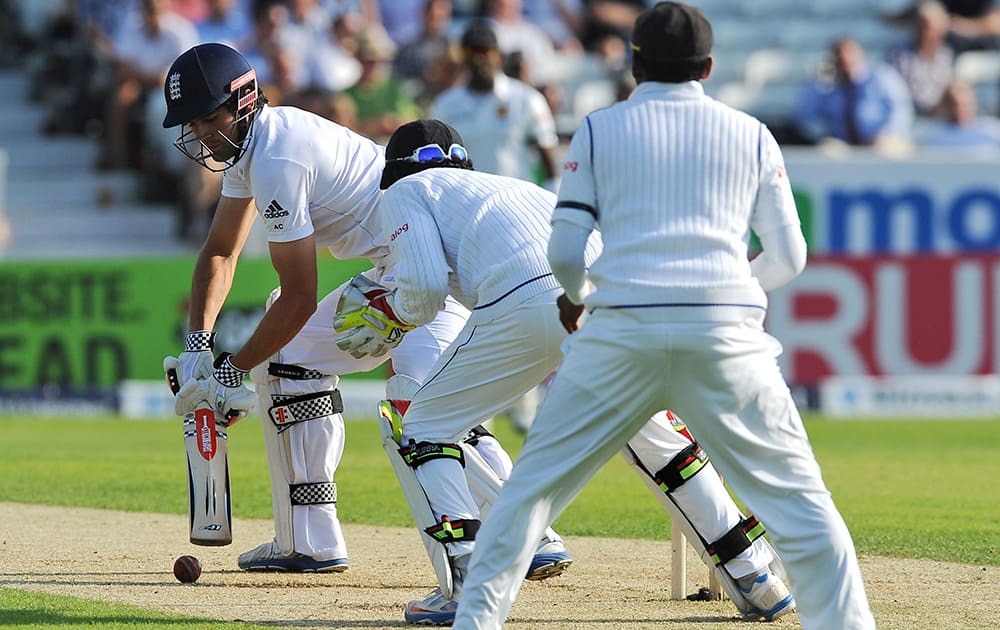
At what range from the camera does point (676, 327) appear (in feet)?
14.7

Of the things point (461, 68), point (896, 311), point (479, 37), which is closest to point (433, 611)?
point (479, 37)

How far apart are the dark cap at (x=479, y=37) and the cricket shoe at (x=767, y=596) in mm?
6936

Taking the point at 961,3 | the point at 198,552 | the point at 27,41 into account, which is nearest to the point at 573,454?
the point at 198,552

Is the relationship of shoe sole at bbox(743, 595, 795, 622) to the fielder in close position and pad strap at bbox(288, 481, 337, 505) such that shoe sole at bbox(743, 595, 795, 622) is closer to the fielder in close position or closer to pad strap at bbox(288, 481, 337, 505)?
the fielder in close position

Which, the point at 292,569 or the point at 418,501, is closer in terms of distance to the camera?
the point at 418,501

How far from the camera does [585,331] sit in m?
4.62

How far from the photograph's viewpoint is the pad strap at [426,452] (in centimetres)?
547

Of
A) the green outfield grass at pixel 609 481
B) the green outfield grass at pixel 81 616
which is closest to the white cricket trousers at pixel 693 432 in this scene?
the green outfield grass at pixel 81 616

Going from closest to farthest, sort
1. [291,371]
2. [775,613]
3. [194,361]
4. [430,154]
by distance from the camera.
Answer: [775,613], [430,154], [194,361], [291,371]

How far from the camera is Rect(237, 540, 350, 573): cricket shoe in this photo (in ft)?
21.6

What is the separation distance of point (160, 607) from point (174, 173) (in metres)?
12.9

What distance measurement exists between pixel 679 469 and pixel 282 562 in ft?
6.12

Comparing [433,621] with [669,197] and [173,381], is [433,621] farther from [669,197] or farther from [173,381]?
[669,197]

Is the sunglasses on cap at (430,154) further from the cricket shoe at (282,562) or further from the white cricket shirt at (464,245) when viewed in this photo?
the cricket shoe at (282,562)
